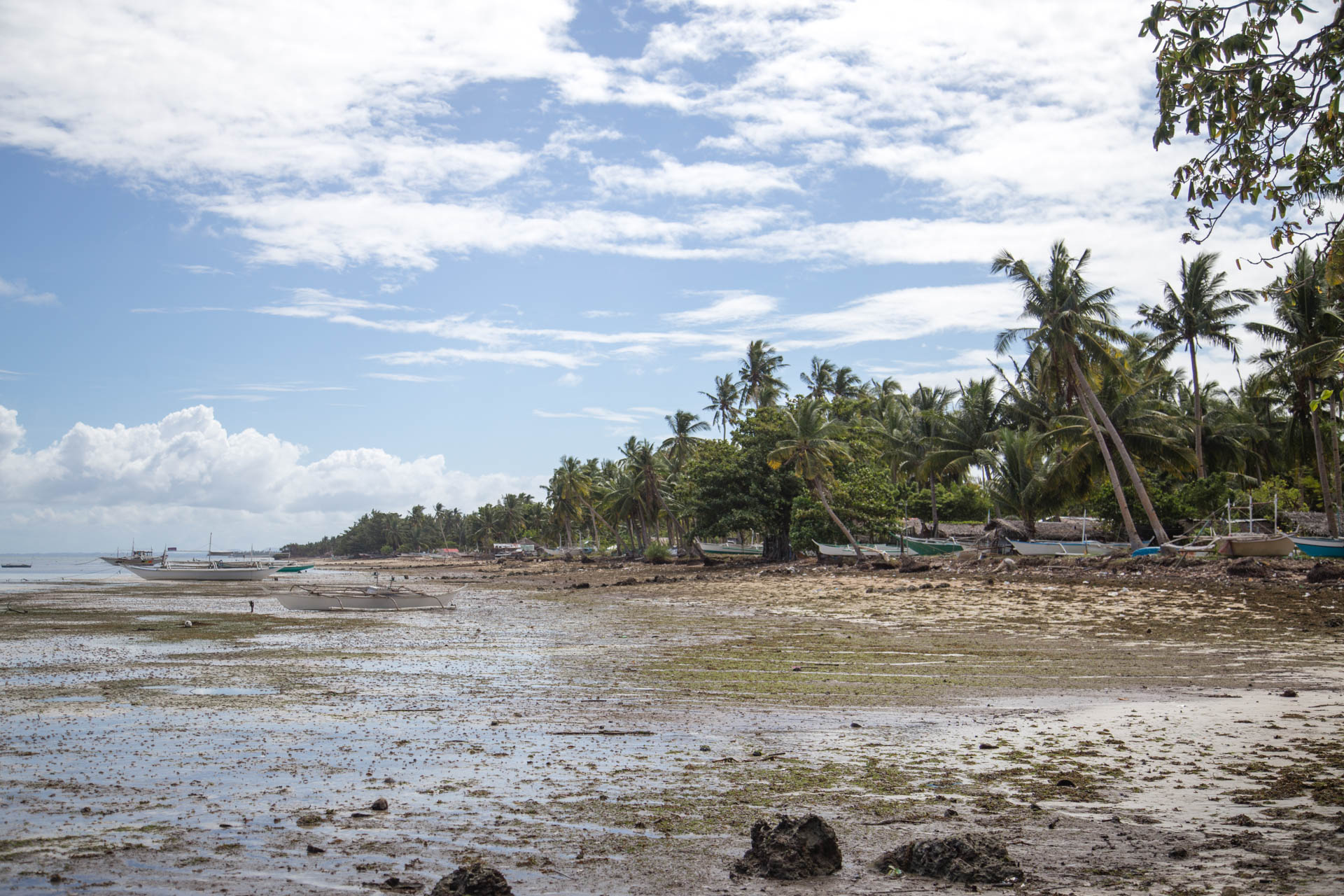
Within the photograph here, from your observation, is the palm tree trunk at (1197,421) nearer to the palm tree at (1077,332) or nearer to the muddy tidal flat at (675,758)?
the palm tree at (1077,332)

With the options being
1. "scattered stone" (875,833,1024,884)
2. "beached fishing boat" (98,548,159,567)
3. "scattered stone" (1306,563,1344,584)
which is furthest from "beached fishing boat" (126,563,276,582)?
"scattered stone" (875,833,1024,884)

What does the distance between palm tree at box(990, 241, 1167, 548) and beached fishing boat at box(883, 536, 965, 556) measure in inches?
576

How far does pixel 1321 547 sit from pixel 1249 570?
9.32 m

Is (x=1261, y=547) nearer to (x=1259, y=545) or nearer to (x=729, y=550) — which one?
(x=1259, y=545)

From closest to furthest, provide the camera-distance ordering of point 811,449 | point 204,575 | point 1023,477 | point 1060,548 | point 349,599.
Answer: point 349,599, point 1060,548, point 811,449, point 1023,477, point 204,575

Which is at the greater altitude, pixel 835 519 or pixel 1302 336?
pixel 1302 336

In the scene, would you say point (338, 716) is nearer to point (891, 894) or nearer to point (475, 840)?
point (475, 840)

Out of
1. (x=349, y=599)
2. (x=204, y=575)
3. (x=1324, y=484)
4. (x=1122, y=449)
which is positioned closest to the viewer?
(x=349, y=599)

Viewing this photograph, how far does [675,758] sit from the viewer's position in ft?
25.4

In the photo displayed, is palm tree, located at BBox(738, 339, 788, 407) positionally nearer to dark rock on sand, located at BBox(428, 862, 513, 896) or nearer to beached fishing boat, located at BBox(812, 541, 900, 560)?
beached fishing boat, located at BBox(812, 541, 900, 560)

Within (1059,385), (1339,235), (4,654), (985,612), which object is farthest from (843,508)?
(1339,235)

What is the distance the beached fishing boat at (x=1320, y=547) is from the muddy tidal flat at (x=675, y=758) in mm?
16665

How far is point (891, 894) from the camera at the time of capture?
4.66 metres

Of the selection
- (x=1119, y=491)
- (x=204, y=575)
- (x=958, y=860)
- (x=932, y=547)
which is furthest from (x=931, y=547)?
(x=958, y=860)
